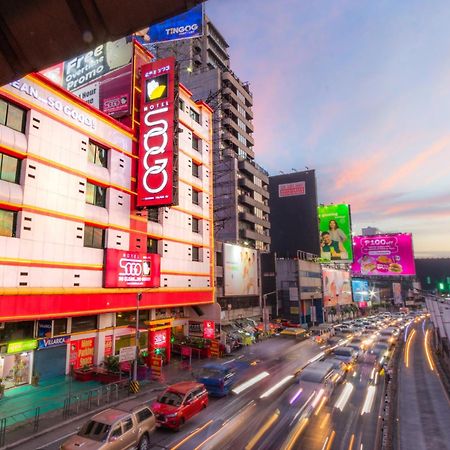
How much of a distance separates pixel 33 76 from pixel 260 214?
215 ft

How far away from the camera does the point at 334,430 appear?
712 inches

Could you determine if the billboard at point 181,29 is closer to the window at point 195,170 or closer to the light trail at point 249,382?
the window at point 195,170

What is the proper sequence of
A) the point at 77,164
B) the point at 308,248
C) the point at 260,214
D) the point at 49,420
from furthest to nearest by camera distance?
1. the point at 308,248
2. the point at 260,214
3. the point at 77,164
4. the point at 49,420

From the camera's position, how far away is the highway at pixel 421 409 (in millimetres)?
17672

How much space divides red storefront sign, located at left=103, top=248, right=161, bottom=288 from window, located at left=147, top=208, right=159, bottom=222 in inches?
158

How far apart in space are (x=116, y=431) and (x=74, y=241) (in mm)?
15890

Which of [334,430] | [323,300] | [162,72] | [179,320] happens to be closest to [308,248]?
[323,300]

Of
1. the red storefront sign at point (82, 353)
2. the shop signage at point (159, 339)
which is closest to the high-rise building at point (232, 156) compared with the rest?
the shop signage at point (159, 339)

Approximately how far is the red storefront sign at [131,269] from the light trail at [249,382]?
12.1 metres

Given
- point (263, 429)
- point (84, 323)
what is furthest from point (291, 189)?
point (263, 429)

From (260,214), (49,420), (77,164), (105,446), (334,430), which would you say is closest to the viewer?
(105,446)

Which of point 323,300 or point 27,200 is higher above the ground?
point 27,200

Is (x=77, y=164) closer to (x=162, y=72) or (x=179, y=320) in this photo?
(x=162, y=72)

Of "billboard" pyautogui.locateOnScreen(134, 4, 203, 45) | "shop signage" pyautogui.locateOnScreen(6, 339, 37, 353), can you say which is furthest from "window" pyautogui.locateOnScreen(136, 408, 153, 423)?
"billboard" pyautogui.locateOnScreen(134, 4, 203, 45)
